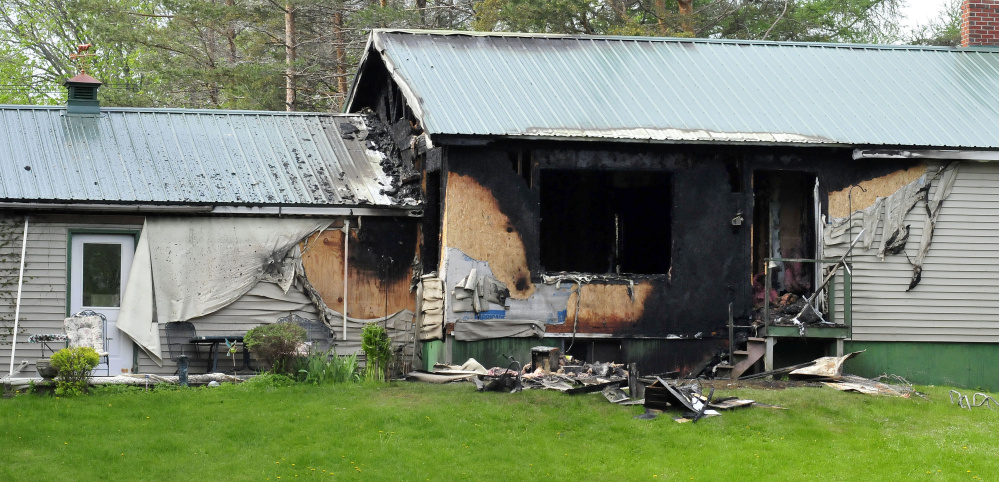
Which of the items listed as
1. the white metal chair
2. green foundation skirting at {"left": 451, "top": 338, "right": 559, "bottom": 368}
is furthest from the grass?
the white metal chair

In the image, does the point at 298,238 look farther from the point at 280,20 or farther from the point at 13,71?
the point at 13,71

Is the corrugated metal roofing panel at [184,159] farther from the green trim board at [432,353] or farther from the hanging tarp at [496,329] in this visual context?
the hanging tarp at [496,329]

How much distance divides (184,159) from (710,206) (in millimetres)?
7764

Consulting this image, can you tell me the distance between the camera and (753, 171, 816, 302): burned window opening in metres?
19.0

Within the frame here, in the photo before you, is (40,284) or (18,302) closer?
(18,302)

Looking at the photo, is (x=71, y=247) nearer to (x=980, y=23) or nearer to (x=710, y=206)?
(x=710, y=206)

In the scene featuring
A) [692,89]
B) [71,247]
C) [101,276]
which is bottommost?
[101,276]

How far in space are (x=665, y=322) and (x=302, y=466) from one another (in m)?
7.04

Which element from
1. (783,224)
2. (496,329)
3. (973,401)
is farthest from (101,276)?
(973,401)

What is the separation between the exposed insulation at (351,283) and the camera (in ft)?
57.3

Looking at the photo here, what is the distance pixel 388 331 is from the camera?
17.8 metres

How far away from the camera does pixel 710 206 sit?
17.4 meters

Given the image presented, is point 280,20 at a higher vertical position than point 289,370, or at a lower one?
higher

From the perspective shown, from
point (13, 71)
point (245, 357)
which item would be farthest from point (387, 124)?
point (13, 71)
